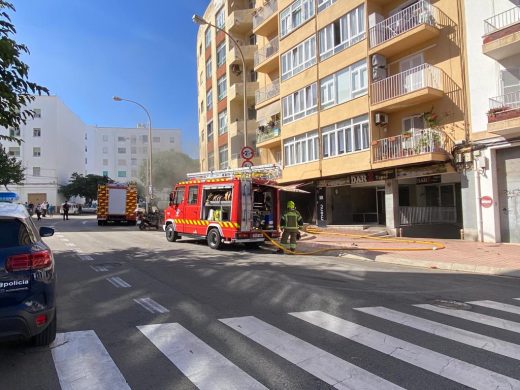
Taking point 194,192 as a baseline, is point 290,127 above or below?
above

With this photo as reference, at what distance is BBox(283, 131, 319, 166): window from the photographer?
25.2 m

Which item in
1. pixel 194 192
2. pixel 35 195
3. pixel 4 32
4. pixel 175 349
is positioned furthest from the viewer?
pixel 35 195

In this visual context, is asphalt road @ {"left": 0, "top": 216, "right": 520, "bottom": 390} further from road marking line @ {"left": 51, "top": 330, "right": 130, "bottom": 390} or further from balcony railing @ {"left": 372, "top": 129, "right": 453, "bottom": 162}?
balcony railing @ {"left": 372, "top": 129, "right": 453, "bottom": 162}

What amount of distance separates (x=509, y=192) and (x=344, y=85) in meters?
9.54

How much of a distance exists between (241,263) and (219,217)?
4.39 meters

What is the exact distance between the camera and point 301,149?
26297 millimetres

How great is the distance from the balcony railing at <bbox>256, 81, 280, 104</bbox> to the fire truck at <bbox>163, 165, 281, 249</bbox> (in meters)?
13.4

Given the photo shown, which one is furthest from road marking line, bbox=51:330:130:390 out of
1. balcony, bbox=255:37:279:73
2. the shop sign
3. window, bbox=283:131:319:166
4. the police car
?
balcony, bbox=255:37:279:73

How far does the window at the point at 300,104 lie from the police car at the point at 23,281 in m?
21.5

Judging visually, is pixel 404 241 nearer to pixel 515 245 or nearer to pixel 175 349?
pixel 515 245

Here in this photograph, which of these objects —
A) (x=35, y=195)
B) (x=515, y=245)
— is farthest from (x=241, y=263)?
(x=35, y=195)

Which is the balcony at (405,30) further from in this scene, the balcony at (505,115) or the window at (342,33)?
the balcony at (505,115)

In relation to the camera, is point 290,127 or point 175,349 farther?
point 290,127

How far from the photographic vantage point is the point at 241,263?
12.5 meters
